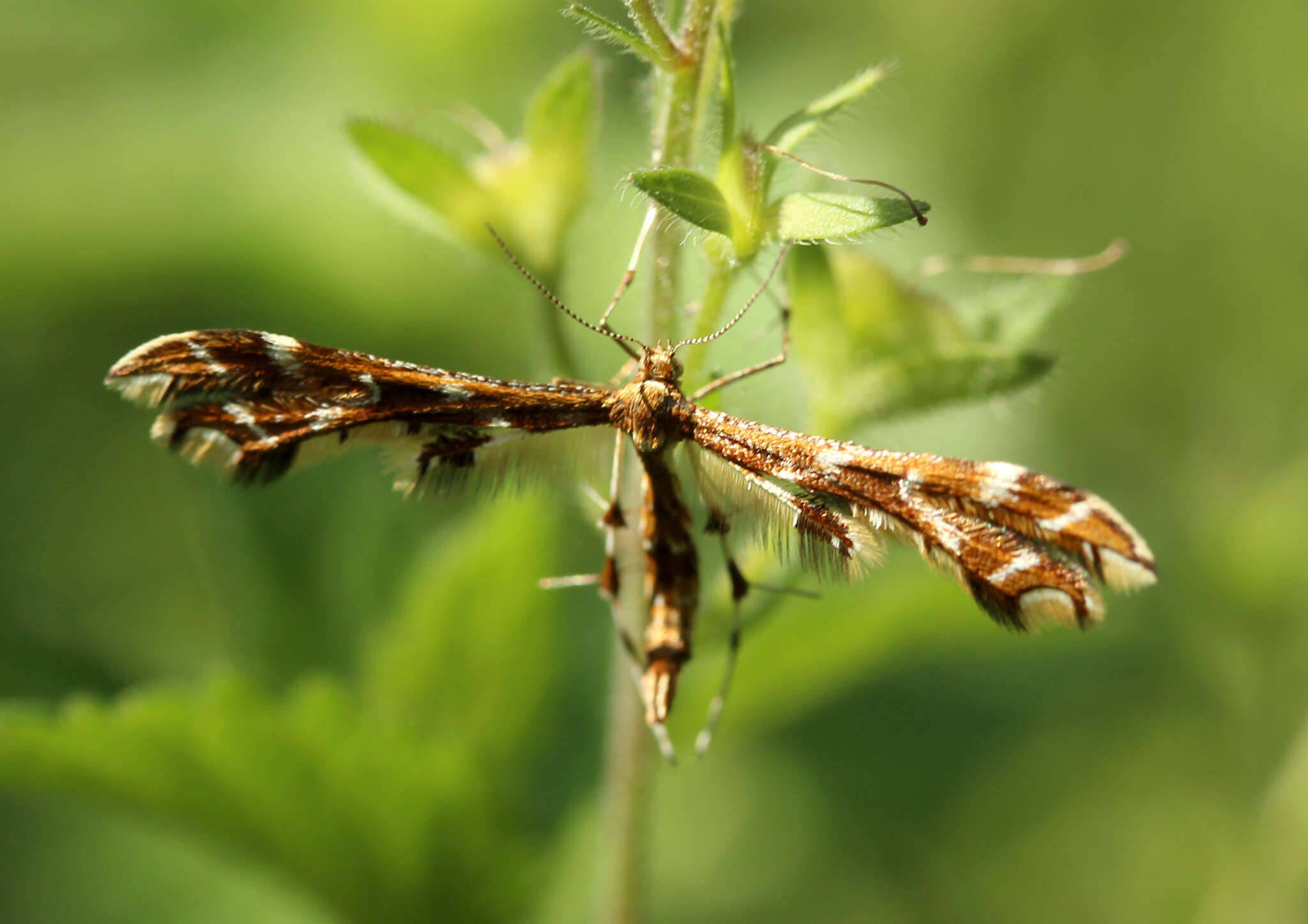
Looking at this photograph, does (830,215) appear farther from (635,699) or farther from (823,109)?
(635,699)

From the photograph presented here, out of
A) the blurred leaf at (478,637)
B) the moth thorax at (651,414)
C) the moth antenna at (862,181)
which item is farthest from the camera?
the blurred leaf at (478,637)

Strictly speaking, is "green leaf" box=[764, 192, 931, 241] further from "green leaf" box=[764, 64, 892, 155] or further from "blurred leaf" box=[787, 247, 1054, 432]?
"blurred leaf" box=[787, 247, 1054, 432]

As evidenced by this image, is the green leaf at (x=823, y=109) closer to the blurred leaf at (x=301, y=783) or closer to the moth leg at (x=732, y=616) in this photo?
the moth leg at (x=732, y=616)

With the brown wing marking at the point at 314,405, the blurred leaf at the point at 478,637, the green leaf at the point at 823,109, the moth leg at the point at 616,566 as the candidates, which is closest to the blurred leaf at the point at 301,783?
the blurred leaf at the point at 478,637

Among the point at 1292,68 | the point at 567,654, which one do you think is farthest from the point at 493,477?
the point at 1292,68

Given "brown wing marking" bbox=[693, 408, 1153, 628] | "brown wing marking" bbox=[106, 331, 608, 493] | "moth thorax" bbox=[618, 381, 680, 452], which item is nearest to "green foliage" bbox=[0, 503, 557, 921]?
"brown wing marking" bbox=[106, 331, 608, 493]

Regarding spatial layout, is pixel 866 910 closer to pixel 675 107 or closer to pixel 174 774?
pixel 174 774

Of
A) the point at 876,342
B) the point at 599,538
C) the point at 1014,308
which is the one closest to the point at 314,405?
the point at 876,342
